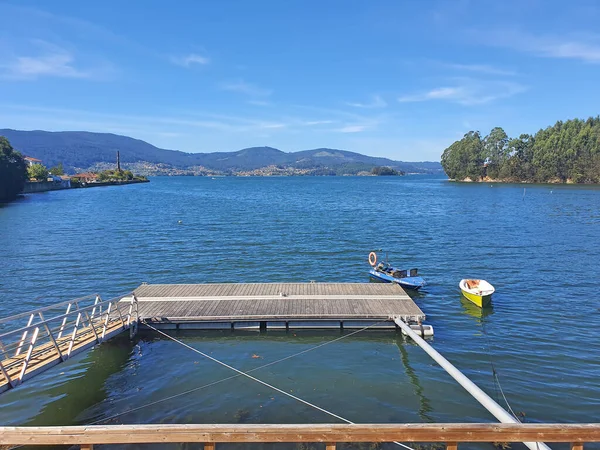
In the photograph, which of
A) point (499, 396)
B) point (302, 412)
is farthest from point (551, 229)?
point (302, 412)

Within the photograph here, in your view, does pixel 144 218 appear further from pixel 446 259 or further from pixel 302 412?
pixel 302 412

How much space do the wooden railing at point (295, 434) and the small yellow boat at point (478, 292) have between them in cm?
1833

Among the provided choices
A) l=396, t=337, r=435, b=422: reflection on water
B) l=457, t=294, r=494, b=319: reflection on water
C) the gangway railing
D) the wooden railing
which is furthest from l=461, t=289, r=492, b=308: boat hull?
the wooden railing

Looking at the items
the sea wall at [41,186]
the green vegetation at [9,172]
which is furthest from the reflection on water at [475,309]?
the sea wall at [41,186]

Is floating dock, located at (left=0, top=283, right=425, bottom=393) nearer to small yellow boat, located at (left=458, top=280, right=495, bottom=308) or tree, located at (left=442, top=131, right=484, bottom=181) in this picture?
small yellow boat, located at (left=458, top=280, right=495, bottom=308)

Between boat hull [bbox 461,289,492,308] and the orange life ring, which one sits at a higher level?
the orange life ring

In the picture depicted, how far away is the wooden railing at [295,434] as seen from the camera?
5.17m

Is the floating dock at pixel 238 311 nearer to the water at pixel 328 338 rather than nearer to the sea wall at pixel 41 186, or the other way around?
the water at pixel 328 338

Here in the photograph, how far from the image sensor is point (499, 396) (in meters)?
13.7

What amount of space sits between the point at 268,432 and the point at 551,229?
54.0 metres

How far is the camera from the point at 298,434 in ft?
17.1

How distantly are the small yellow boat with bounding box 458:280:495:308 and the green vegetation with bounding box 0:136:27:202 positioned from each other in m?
93.0

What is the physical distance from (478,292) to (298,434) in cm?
2009

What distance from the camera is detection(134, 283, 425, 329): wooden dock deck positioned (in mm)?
18766
